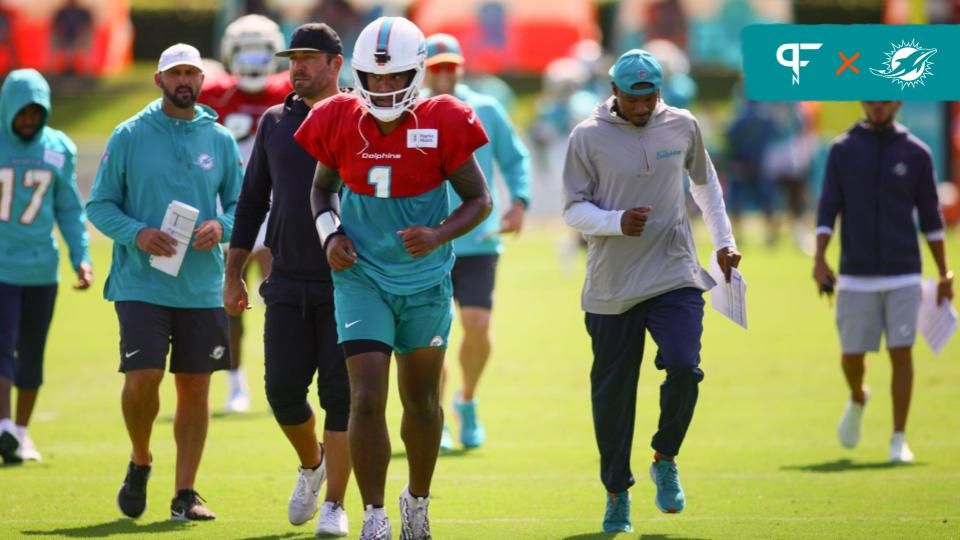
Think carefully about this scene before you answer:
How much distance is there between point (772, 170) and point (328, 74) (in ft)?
69.0

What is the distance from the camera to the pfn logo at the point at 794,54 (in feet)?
26.4

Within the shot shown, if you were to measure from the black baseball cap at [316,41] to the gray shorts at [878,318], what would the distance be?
163 inches

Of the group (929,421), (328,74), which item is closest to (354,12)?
(929,421)

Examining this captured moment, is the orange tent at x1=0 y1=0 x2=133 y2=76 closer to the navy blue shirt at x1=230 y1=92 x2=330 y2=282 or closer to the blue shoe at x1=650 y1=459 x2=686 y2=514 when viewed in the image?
the navy blue shirt at x1=230 y1=92 x2=330 y2=282

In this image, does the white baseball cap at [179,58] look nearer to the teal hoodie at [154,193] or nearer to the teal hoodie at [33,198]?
the teal hoodie at [154,193]

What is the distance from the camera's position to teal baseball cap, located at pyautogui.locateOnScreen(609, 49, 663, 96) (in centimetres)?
874

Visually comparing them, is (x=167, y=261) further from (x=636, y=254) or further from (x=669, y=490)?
(x=669, y=490)

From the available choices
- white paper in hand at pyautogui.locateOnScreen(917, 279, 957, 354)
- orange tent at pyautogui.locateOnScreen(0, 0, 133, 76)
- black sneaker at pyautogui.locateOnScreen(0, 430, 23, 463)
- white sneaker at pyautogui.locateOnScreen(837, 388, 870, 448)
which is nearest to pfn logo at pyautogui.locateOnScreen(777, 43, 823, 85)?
white paper in hand at pyautogui.locateOnScreen(917, 279, 957, 354)

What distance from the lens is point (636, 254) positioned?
352 inches

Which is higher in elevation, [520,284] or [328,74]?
[328,74]

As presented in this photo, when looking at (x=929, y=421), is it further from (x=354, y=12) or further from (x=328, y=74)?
(x=354, y=12)

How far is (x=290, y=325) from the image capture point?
8906mm

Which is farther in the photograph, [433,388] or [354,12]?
[354,12]

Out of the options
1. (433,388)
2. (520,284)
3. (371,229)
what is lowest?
(520,284)
